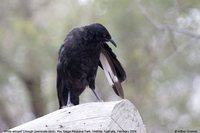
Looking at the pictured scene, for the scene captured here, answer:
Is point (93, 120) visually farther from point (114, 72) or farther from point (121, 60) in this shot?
point (121, 60)

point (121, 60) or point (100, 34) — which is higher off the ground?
point (121, 60)

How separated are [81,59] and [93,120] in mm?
1681

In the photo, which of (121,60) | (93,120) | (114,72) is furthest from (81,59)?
(121,60)

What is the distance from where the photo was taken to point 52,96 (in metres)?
7.07

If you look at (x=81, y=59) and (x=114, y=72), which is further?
(x=81, y=59)

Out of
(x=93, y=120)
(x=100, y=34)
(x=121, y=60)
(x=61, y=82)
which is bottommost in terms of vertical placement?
(x=93, y=120)

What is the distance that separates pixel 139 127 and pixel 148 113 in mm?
4847

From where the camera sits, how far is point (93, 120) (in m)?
2.33

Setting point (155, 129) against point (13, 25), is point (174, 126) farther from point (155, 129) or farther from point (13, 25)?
point (13, 25)

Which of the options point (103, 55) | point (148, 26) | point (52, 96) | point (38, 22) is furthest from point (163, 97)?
point (103, 55)

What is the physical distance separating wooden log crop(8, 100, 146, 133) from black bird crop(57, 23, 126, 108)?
1387 millimetres

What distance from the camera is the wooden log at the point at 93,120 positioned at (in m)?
2.31

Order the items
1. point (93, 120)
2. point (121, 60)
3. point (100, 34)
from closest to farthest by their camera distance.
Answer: point (93, 120), point (100, 34), point (121, 60)

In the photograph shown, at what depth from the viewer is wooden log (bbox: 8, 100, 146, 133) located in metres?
2.31
